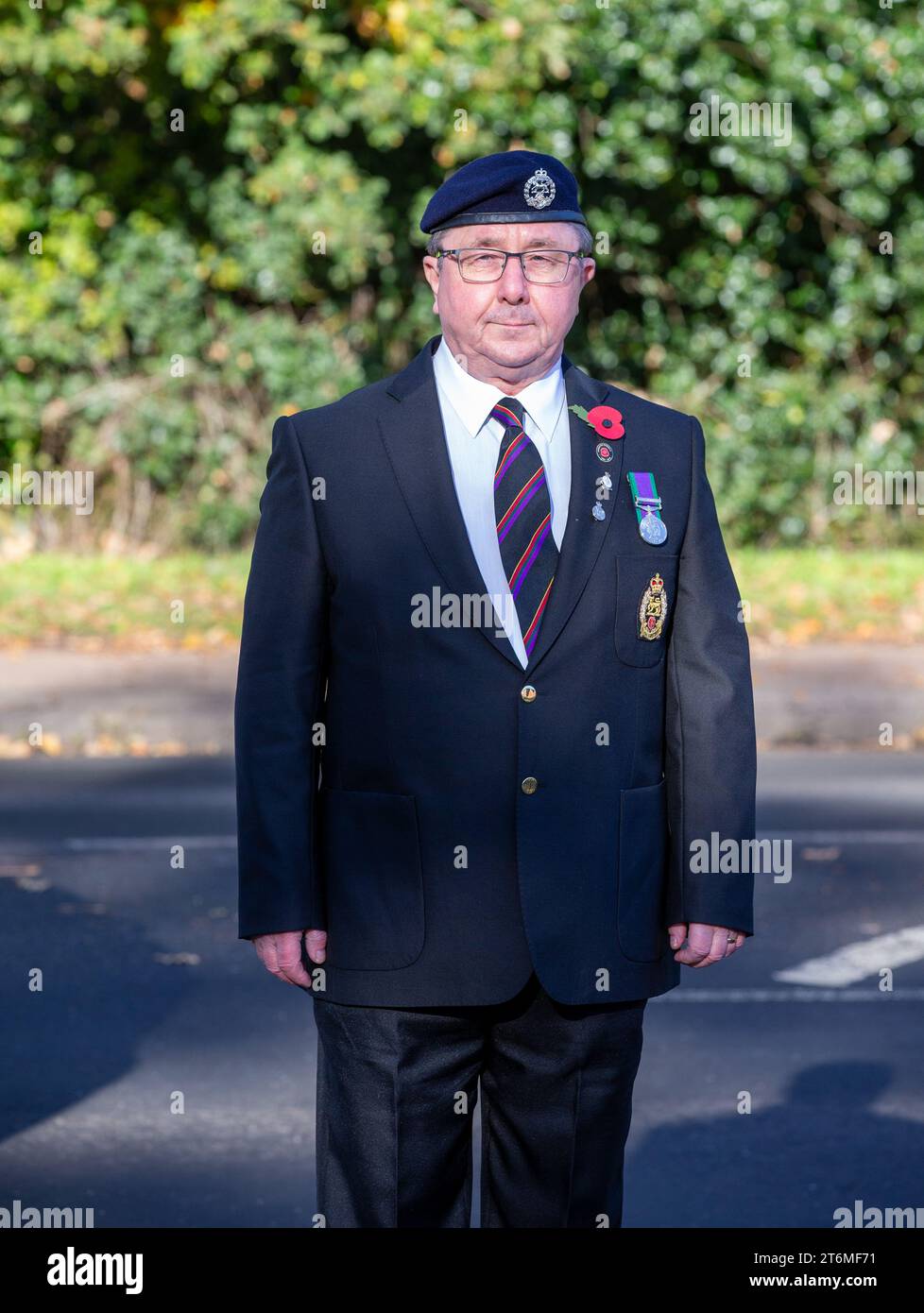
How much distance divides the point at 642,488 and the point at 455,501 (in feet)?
1.04

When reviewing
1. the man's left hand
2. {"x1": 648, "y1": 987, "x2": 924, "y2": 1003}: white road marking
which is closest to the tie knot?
the man's left hand

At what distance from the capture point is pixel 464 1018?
123 inches

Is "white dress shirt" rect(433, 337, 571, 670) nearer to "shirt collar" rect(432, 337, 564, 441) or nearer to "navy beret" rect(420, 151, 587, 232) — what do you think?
"shirt collar" rect(432, 337, 564, 441)

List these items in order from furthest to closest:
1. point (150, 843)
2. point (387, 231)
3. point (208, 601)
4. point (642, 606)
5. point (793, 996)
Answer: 1. point (387, 231)
2. point (208, 601)
3. point (150, 843)
4. point (793, 996)
5. point (642, 606)

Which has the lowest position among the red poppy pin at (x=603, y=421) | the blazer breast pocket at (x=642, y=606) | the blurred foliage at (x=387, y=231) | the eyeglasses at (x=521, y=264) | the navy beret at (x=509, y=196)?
the blazer breast pocket at (x=642, y=606)

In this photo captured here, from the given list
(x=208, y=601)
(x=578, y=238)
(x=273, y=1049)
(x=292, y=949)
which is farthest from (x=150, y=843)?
(x=208, y=601)

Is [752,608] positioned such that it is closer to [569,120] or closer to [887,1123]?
[569,120]

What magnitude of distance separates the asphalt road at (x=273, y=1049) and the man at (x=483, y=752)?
1.56 meters

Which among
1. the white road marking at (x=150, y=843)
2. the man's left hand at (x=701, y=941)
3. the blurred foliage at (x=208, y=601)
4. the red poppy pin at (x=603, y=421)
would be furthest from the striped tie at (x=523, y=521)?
the blurred foliage at (x=208, y=601)

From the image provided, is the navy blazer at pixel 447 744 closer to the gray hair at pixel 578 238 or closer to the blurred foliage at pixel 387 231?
the gray hair at pixel 578 238

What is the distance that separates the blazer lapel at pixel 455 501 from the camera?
313cm

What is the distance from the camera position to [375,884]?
314cm

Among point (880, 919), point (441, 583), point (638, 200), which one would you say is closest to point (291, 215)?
point (638, 200)

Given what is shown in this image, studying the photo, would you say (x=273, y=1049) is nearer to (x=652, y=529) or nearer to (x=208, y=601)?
(x=652, y=529)
